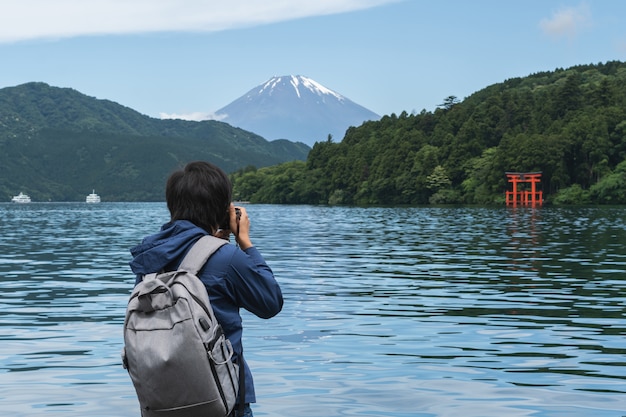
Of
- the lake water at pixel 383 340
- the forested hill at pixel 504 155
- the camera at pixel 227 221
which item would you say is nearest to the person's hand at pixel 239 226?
the camera at pixel 227 221

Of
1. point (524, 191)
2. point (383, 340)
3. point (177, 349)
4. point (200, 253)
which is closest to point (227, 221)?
point (200, 253)

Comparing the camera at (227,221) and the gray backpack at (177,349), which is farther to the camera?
the camera at (227,221)

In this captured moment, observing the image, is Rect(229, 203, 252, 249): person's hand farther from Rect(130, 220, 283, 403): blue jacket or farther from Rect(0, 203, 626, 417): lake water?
Rect(0, 203, 626, 417): lake water

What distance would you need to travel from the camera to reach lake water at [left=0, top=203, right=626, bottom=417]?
980 cm

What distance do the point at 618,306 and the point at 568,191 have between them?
411ft

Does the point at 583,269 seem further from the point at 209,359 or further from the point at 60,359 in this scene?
the point at 209,359

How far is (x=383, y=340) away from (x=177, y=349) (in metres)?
9.29

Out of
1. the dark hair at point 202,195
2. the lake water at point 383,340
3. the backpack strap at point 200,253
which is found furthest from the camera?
the lake water at point 383,340

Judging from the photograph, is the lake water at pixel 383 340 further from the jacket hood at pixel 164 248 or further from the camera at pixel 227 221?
the jacket hood at pixel 164 248

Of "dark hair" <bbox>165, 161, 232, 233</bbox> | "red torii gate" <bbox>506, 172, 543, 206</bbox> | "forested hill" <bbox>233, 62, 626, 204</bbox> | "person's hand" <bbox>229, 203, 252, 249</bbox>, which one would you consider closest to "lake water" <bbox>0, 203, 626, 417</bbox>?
"person's hand" <bbox>229, 203, 252, 249</bbox>

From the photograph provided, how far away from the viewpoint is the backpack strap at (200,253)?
493cm

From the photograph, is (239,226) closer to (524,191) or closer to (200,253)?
(200,253)

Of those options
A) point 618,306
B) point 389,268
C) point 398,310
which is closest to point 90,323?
point 398,310

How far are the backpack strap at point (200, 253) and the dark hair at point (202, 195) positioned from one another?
0.19 m
